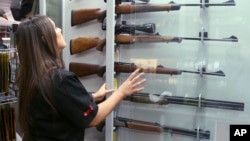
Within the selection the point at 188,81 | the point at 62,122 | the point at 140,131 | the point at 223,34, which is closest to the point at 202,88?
the point at 188,81

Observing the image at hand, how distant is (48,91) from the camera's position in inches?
41.0

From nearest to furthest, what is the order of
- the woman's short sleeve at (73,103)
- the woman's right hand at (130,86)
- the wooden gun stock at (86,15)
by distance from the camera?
the woman's short sleeve at (73,103), the woman's right hand at (130,86), the wooden gun stock at (86,15)

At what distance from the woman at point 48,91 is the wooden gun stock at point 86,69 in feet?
2.09

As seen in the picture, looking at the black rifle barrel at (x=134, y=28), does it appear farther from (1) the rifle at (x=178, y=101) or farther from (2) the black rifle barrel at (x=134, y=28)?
(1) the rifle at (x=178, y=101)

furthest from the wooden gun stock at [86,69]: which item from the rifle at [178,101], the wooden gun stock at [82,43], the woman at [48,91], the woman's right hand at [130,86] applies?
the woman at [48,91]

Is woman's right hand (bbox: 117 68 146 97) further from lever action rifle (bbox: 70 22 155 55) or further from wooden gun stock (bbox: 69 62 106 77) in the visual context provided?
wooden gun stock (bbox: 69 62 106 77)

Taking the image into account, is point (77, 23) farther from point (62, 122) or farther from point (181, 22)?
point (62, 122)

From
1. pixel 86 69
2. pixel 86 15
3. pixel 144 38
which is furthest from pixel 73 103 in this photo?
pixel 86 15

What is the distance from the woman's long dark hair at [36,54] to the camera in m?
1.07

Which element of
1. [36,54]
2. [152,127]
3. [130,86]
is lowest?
[152,127]

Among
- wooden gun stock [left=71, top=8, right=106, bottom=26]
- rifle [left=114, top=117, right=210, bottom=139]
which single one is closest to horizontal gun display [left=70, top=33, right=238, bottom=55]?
wooden gun stock [left=71, top=8, right=106, bottom=26]

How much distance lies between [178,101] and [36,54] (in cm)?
79

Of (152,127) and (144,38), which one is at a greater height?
(144,38)

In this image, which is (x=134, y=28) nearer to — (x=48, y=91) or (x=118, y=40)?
(x=118, y=40)
